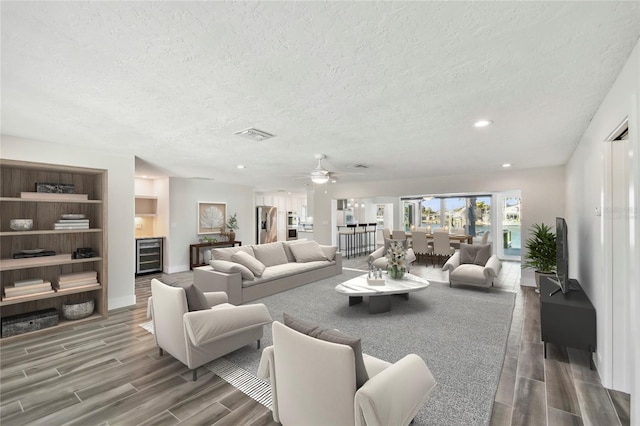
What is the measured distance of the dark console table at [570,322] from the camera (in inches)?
106

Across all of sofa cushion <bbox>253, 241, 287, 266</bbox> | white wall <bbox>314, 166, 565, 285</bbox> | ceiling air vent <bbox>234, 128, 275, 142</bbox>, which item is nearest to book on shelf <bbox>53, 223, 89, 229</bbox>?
ceiling air vent <bbox>234, 128, 275, 142</bbox>

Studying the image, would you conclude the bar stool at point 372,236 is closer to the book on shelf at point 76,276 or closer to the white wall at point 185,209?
the white wall at point 185,209

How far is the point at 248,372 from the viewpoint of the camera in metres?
2.64

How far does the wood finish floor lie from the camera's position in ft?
6.77

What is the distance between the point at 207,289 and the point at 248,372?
95.0 inches

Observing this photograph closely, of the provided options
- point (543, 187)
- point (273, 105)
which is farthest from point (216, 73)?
point (543, 187)

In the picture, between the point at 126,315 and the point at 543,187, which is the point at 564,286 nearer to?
the point at 543,187

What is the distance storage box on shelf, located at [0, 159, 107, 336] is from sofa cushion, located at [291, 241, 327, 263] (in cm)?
350

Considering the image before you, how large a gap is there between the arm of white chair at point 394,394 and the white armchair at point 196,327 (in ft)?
5.21

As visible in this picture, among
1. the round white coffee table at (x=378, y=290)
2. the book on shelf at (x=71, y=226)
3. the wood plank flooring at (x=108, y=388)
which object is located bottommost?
the wood plank flooring at (x=108, y=388)

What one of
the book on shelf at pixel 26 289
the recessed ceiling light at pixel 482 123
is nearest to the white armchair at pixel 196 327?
the book on shelf at pixel 26 289

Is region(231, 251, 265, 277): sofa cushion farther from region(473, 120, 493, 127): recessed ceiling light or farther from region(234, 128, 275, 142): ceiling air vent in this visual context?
region(473, 120, 493, 127): recessed ceiling light

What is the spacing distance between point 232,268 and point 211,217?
4.13 meters

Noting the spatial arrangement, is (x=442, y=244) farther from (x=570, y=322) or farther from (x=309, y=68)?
(x=309, y=68)
